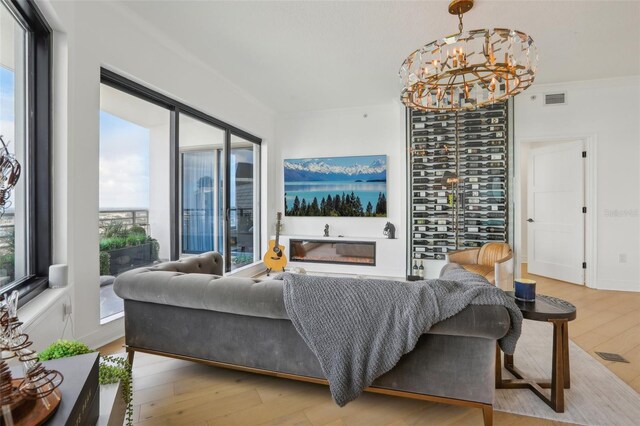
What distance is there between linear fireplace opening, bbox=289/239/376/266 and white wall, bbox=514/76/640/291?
3211mm

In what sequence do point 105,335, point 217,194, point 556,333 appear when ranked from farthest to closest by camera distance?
point 217,194 → point 105,335 → point 556,333

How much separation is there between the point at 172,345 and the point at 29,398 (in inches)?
45.0

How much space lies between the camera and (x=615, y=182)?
4.21 meters

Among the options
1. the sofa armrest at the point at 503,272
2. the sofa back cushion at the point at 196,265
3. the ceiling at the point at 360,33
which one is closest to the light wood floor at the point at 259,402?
the sofa back cushion at the point at 196,265

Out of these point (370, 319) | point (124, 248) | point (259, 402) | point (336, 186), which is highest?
point (336, 186)

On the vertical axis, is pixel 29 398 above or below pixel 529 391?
above

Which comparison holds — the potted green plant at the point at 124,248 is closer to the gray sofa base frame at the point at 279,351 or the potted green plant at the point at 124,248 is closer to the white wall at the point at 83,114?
the white wall at the point at 83,114

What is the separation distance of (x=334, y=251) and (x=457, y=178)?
7.56 feet

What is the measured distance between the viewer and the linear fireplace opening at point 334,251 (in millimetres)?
5156

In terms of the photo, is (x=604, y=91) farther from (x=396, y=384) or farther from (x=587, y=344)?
(x=396, y=384)

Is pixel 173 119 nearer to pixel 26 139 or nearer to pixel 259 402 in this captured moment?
pixel 26 139

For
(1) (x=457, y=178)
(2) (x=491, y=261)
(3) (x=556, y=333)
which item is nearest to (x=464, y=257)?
(2) (x=491, y=261)

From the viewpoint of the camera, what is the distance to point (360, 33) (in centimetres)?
310

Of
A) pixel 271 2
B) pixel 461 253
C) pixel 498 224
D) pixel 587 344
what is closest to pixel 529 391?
pixel 587 344
